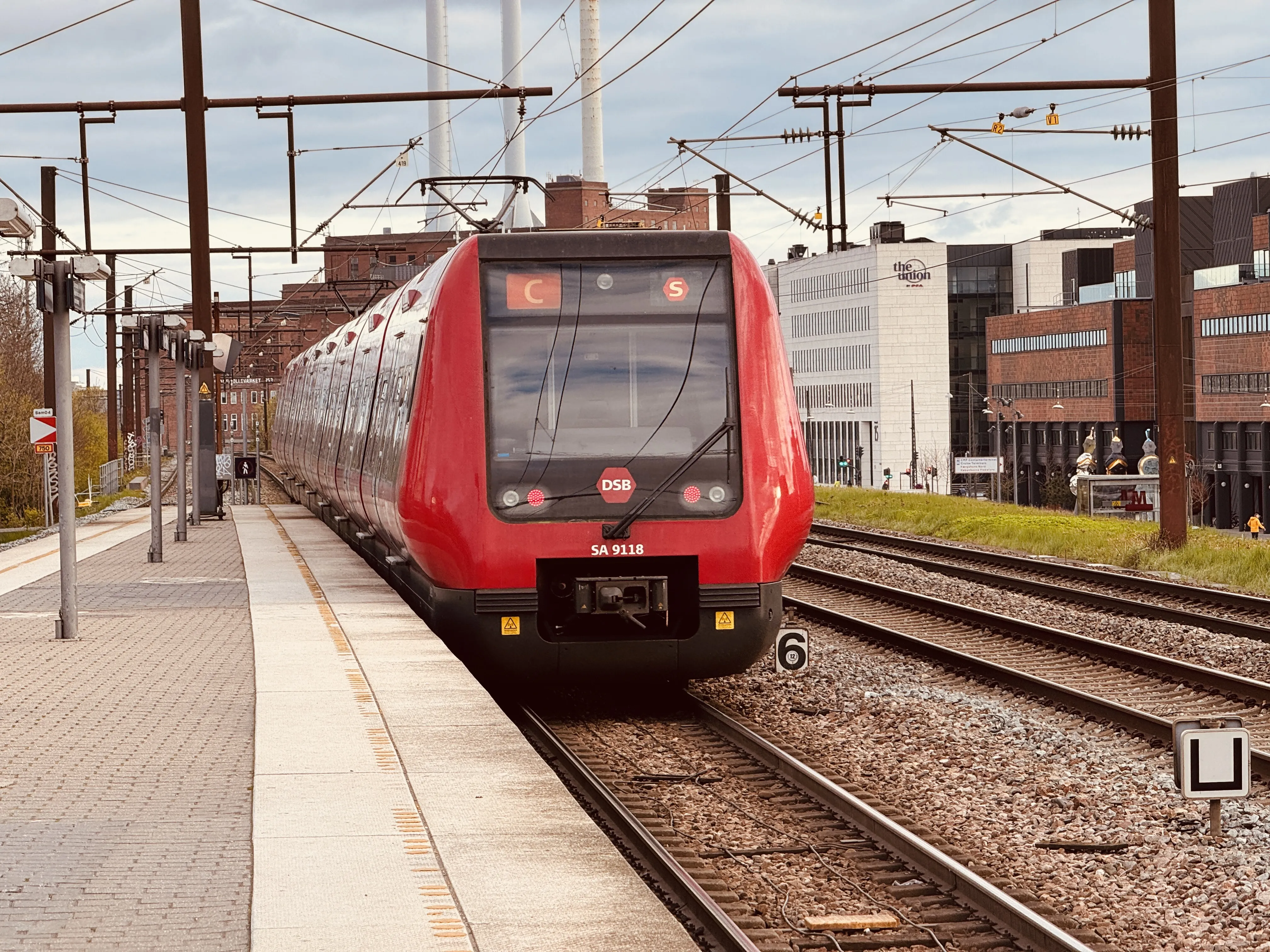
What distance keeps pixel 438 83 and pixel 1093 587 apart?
349 ft

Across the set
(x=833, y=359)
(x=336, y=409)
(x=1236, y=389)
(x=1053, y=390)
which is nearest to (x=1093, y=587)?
(x=336, y=409)

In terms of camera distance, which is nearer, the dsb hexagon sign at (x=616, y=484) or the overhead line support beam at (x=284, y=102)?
the dsb hexagon sign at (x=616, y=484)

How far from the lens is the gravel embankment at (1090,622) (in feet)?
46.0

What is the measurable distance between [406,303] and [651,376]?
3.63 meters

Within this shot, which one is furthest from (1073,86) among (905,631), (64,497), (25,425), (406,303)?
(25,425)

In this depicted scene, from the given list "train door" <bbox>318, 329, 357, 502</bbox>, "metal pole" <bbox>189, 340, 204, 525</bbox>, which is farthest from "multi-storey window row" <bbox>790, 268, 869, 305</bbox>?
"train door" <bbox>318, 329, 357, 502</bbox>

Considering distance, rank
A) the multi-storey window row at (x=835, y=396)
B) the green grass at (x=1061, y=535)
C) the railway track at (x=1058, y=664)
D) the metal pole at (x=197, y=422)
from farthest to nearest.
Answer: the multi-storey window row at (x=835, y=396) < the metal pole at (x=197, y=422) < the green grass at (x=1061, y=535) < the railway track at (x=1058, y=664)

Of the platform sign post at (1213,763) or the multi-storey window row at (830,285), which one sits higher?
the multi-storey window row at (830,285)

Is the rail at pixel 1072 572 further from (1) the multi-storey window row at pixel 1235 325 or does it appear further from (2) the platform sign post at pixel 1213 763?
(1) the multi-storey window row at pixel 1235 325

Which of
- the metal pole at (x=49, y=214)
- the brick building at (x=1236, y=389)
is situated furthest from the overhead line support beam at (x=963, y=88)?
the brick building at (x=1236, y=389)

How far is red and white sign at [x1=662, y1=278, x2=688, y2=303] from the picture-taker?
1112 cm

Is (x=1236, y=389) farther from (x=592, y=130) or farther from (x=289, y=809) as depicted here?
(x=289, y=809)

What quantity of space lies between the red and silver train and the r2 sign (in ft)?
3.00

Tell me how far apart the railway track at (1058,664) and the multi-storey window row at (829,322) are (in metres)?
112
